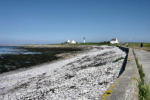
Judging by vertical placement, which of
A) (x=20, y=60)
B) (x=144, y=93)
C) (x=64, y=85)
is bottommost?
(x=20, y=60)

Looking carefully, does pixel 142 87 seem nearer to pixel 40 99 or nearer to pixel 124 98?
pixel 124 98

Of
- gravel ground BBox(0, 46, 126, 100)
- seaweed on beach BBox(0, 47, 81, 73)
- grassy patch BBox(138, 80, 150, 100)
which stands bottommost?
seaweed on beach BBox(0, 47, 81, 73)

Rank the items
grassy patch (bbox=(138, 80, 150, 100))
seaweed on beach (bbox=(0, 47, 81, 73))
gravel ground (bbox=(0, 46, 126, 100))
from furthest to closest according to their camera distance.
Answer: seaweed on beach (bbox=(0, 47, 81, 73)) < gravel ground (bbox=(0, 46, 126, 100)) < grassy patch (bbox=(138, 80, 150, 100))

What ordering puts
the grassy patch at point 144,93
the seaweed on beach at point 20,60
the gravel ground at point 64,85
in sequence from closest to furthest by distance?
the grassy patch at point 144,93 → the gravel ground at point 64,85 → the seaweed on beach at point 20,60

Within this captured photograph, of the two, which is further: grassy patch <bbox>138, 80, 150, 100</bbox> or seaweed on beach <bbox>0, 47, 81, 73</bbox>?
seaweed on beach <bbox>0, 47, 81, 73</bbox>

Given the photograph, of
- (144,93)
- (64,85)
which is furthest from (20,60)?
(144,93)

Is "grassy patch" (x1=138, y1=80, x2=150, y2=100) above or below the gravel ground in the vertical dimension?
above

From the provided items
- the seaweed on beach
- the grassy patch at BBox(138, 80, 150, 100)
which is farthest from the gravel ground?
the seaweed on beach

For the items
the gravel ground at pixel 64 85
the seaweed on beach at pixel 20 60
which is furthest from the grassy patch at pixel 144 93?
the seaweed on beach at pixel 20 60

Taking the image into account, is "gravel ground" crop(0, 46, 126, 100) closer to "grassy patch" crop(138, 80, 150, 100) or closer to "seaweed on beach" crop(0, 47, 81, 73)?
"grassy patch" crop(138, 80, 150, 100)

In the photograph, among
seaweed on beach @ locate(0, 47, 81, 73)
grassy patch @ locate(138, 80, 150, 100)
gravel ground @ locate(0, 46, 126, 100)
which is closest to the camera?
grassy patch @ locate(138, 80, 150, 100)

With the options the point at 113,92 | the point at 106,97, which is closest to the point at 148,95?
the point at 113,92

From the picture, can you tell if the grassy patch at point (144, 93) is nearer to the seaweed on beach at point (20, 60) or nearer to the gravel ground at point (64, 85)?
the gravel ground at point (64, 85)

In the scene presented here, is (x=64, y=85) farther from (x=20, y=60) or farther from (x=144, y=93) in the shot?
(x=20, y=60)
